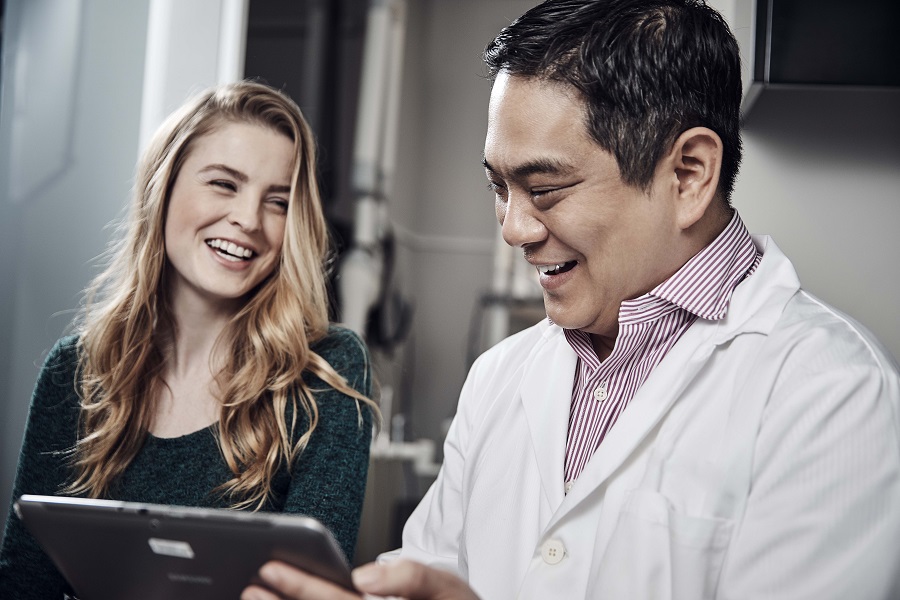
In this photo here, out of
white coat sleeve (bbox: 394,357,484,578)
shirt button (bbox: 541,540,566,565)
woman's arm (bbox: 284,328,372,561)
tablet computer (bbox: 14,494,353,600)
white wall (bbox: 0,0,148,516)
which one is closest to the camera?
tablet computer (bbox: 14,494,353,600)

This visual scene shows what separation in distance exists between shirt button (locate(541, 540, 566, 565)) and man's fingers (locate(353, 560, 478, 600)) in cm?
17

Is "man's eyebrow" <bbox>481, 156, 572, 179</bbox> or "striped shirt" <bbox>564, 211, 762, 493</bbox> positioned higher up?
"man's eyebrow" <bbox>481, 156, 572, 179</bbox>

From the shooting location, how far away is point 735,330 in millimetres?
1002

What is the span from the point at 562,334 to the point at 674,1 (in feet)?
1.54

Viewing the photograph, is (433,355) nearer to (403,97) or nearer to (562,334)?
(403,97)

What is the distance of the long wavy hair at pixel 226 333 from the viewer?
1.40 m

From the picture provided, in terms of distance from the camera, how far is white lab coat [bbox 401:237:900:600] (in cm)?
82

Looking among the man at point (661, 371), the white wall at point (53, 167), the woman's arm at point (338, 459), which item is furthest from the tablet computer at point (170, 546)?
the white wall at point (53, 167)

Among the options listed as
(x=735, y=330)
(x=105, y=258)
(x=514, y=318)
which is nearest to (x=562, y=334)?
(x=735, y=330)

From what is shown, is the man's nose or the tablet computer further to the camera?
the man's nose

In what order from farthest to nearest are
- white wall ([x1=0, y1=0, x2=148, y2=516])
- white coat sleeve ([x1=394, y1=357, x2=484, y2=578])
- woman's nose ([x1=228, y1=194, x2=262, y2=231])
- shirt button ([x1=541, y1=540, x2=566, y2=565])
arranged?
white wall ([x1=0, y1=0, x2=148, y2=516])
woman's nose ([x1=228, y1=194, x2=262, y2=231])
white coat sleeve ([x1=394, y1=357, x2=484, y2=578])
shirt button ([x1=541, y1=540, x2=566, y2=565])

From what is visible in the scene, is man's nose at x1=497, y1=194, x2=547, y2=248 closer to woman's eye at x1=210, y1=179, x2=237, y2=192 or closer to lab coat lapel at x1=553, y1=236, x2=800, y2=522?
lab coat lapel at x1=553, y1=236, x2=800, y2=522

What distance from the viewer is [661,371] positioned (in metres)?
1.01

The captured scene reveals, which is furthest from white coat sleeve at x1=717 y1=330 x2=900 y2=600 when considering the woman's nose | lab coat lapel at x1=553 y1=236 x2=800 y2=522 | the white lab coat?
the woman's nose
